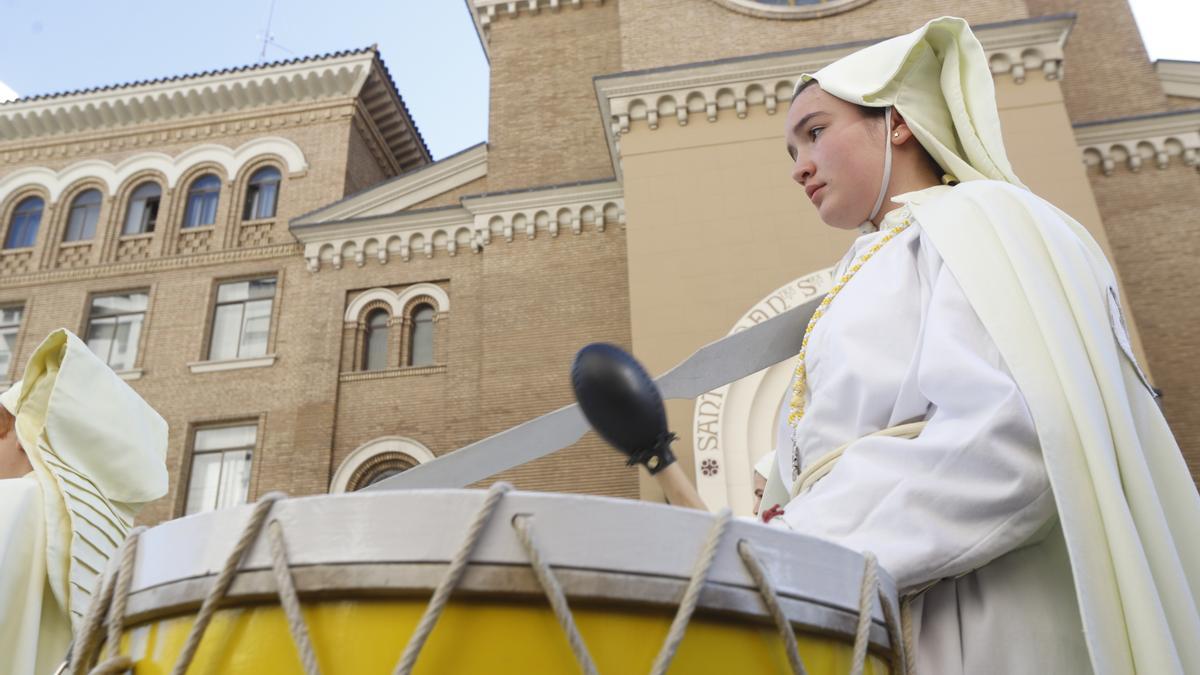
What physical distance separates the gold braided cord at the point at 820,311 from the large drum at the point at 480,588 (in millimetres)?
1005

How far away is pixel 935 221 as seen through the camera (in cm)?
169

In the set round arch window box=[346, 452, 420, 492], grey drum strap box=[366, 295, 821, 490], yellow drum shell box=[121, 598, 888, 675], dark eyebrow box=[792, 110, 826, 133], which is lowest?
yellow drum shell box=[121, 598, 888, 675]

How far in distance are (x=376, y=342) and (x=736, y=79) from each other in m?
7.51

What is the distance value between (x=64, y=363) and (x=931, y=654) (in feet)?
11.0

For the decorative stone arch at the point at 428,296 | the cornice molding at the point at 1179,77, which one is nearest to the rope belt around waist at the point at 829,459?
the decorative stone arch at the point at 428,296

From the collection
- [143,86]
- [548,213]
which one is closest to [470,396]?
[548,213]

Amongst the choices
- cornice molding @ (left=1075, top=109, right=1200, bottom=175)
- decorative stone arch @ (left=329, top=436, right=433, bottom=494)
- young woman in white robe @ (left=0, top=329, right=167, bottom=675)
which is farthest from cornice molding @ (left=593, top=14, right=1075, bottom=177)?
young woman in white robe @ (left=0, top=329, right=167, bottom=675)

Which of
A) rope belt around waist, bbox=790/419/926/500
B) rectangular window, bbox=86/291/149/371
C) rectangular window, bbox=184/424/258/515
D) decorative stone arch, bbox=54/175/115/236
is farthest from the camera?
decorative stone arch, bbox=54/175/115/236

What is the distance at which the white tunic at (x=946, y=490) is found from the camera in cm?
124

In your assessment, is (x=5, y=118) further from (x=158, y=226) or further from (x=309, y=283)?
(x=309, y=283)

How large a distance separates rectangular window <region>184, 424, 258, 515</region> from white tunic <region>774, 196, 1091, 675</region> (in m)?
14.6

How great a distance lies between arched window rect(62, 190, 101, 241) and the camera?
1759 cm

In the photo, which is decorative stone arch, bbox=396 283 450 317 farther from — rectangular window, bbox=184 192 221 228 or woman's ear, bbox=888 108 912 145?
woman's ear, bbox=888 108 912 145

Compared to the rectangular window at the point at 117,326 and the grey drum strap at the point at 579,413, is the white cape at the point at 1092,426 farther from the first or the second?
the rectangular window at the point at 117,326
